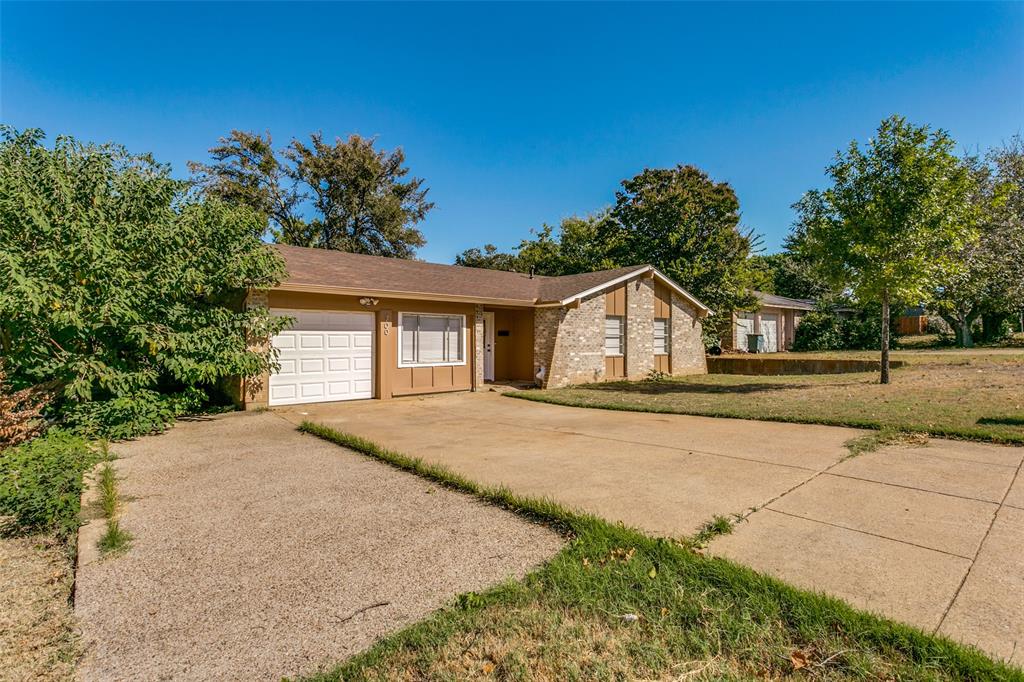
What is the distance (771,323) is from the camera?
27.8m

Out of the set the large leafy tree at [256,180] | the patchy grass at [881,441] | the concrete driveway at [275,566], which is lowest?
the concrete driveway at [275,566]

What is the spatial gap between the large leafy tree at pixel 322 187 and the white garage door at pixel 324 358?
1860cm

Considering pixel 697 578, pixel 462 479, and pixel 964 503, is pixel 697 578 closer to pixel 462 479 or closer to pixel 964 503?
pixel 462 479

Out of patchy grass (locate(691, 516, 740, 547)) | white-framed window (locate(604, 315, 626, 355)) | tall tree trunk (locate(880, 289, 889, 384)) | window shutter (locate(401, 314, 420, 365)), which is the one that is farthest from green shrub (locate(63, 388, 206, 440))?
tall tree trunk (locate(880, 289, 889, 384))

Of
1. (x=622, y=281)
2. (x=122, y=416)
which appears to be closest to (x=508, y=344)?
(x=622, y=281)

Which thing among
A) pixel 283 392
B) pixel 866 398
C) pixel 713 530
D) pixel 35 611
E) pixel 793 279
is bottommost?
pixel 35 611

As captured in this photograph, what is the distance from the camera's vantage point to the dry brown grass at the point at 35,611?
2.24m

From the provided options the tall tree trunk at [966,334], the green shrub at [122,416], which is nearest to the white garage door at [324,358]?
the green shrub at [122,416]

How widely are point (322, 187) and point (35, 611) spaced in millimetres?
28770

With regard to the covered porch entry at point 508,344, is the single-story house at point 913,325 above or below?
above

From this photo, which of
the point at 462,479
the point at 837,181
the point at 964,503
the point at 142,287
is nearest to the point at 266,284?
the point at 142,287

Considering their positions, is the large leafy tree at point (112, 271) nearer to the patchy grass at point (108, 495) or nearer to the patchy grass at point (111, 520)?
the patchy grass at point (108, 495)

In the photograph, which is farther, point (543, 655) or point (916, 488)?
point (916, 488)

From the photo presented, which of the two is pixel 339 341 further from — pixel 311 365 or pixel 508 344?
pixel 508 344
